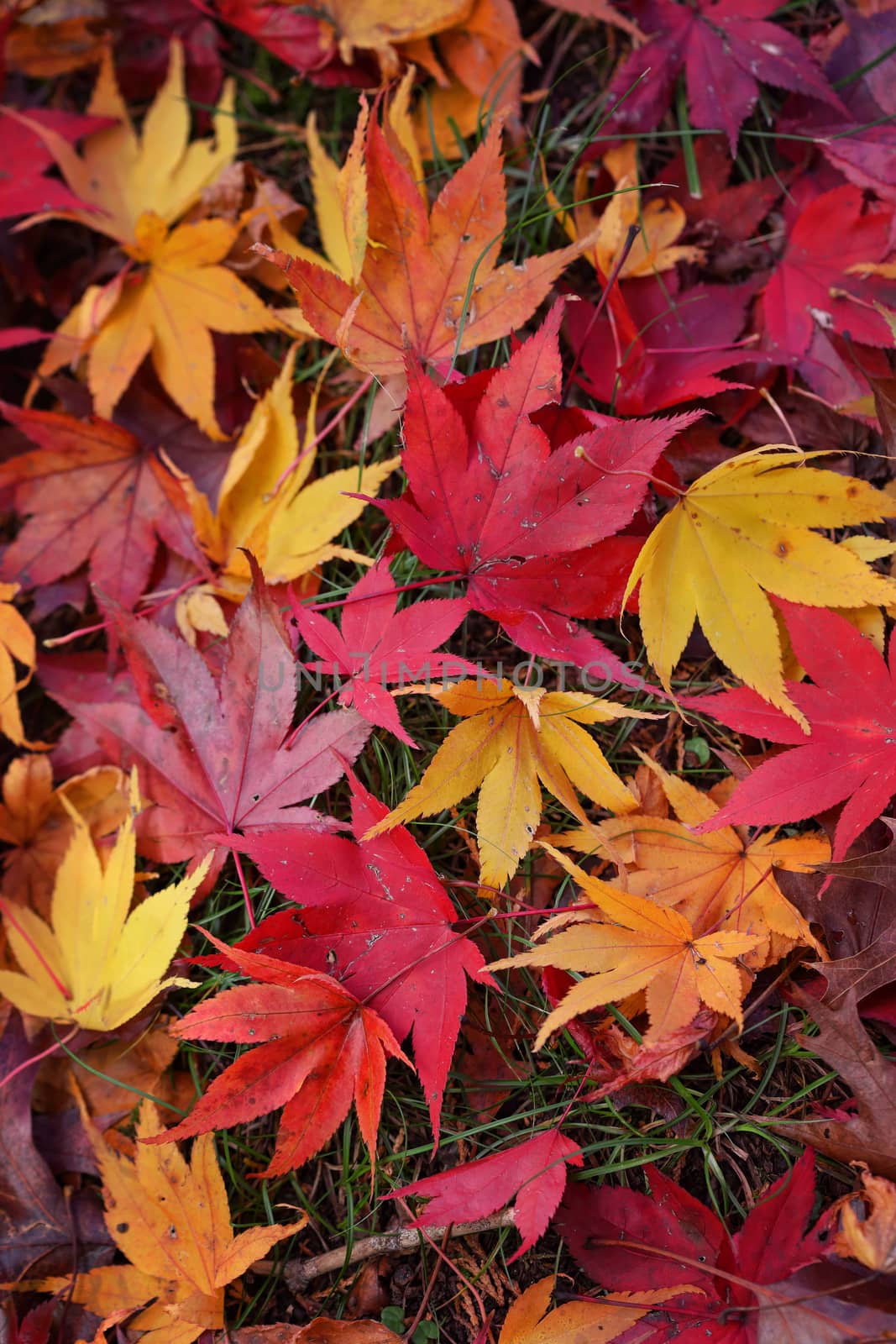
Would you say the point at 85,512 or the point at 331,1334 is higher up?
the point at 85,512

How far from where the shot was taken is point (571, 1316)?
2.87 feet

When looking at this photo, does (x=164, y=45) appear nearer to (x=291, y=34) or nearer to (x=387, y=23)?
(x=291, y=34)

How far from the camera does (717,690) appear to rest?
41.1 inches

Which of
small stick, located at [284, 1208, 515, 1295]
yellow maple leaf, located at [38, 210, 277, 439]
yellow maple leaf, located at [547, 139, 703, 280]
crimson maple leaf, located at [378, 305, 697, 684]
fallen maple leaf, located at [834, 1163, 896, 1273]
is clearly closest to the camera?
fallen maple leaf, located at [834, 1163, 896, 1273]

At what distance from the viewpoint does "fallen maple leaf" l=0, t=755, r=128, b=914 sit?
117cm

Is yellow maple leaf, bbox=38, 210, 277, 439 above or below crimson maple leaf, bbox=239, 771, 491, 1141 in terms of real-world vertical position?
above

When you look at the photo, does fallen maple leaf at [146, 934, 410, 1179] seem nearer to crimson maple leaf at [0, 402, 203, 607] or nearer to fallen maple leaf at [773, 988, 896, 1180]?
fallen maple leaf at [773, 988, 896, 1180]

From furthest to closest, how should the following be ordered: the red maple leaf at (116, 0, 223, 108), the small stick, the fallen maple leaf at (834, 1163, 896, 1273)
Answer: the red maple leaf at (116, 0, 223, 108)
the small stick
the fallen maple leaf at (834, 1163, 896, 1273)

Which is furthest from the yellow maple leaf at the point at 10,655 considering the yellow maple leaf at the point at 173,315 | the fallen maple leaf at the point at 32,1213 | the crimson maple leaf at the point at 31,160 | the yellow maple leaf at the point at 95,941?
the crimson maple leaf at the point at 31,160

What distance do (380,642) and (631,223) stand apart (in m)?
0.63

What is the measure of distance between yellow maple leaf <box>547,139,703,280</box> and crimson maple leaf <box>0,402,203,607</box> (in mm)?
605

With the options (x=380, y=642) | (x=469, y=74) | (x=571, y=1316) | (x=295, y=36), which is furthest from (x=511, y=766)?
(x=295, y=36)

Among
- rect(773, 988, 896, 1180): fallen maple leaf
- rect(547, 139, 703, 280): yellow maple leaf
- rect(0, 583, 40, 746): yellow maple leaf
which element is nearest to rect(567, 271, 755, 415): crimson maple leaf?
rect(547, 139, 703, 280): yellow maple leaf

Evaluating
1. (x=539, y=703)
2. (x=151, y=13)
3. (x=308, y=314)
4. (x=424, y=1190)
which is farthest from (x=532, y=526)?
(x=151, y=13)
